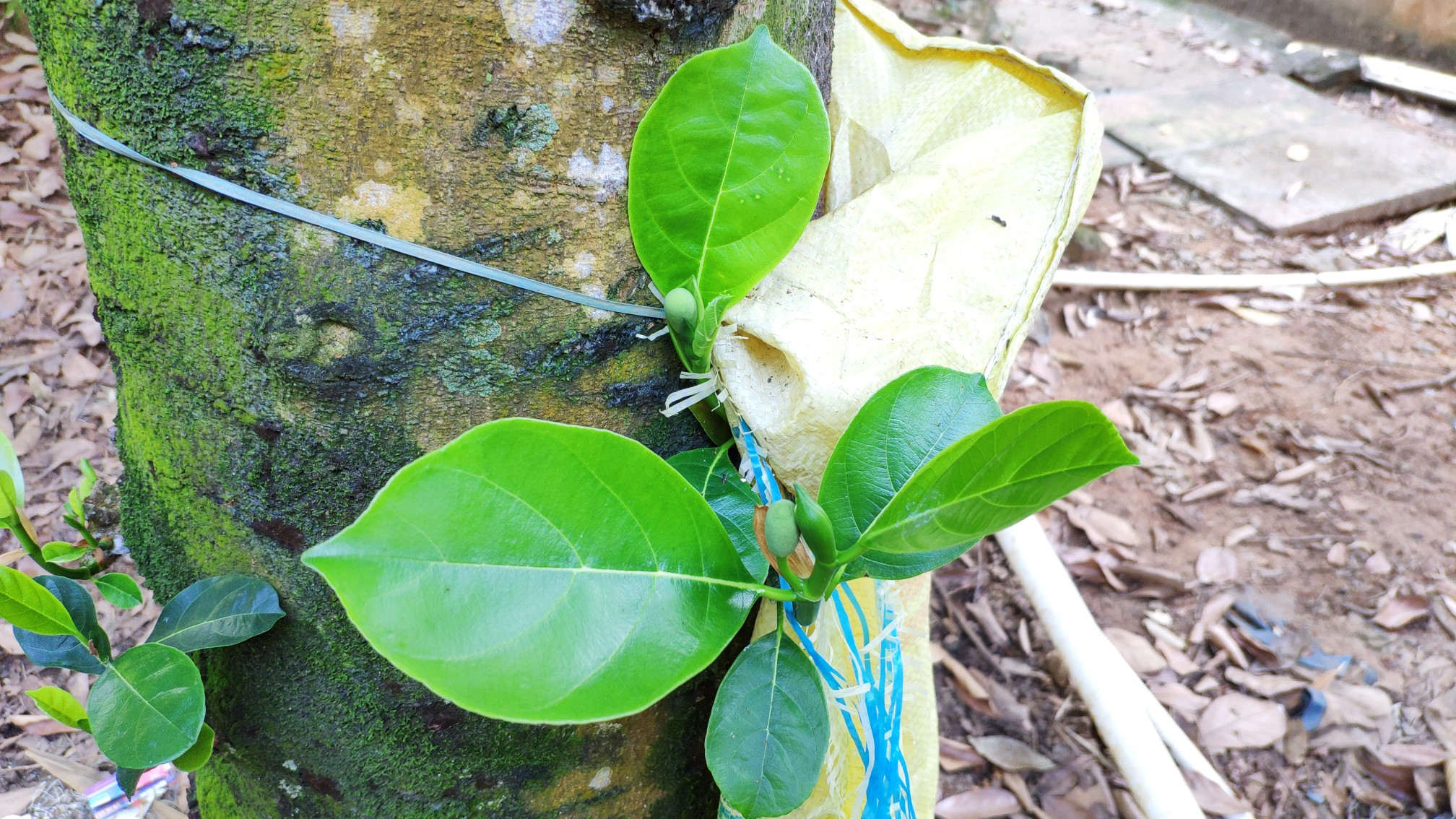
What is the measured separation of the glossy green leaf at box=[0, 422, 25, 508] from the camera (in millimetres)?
629

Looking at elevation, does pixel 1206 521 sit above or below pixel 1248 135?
Answer: below

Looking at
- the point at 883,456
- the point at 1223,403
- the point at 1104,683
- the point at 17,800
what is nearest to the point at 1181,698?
the point at 1104,683

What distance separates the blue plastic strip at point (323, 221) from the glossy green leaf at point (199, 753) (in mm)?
345

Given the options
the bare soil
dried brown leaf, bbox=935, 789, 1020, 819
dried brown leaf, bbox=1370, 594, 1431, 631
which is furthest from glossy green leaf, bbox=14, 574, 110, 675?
dried brown leaf, bbox=1370, 594, 1431, 631

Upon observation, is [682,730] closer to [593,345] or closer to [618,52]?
[593,345]

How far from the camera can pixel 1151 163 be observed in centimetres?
271

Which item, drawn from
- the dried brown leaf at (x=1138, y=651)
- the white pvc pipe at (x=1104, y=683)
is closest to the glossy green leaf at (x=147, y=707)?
the white pvc pipe at (x=1104, y=683)

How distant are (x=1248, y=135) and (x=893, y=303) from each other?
2.88 metres

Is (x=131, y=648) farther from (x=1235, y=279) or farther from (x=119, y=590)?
(x=1235, y=279)

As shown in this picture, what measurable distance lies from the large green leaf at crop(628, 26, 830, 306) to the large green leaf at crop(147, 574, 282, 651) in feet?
1.10

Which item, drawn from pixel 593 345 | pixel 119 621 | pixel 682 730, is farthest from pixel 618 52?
pixel 119 621

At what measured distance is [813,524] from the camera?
16.3 inches

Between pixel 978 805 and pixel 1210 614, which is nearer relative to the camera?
pixel 978 805

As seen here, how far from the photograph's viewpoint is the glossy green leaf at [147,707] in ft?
1.76
